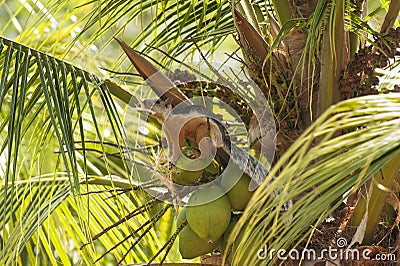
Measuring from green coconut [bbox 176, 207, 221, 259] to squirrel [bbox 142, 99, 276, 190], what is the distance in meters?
0.13

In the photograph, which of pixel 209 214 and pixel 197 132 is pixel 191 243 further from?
pixel 197 132

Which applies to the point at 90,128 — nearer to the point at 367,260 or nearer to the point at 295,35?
the point at 295,35

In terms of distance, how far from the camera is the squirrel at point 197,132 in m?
1.38

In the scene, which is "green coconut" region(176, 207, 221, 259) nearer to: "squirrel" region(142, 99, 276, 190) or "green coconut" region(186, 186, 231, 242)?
"green coconut" region(186, 186, 231, 242)

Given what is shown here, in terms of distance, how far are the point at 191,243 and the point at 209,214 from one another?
0.29ft

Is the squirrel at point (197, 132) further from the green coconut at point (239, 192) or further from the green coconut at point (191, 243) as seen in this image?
the green coconut at point (191, 243)

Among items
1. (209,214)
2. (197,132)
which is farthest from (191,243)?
(197,132)

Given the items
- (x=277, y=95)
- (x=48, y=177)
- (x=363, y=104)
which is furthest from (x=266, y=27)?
(x=363, y=104)

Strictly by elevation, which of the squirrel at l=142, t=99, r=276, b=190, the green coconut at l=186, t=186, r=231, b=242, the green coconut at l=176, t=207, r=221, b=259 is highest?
the squirrel at l=142, t=99, r=276, b=190

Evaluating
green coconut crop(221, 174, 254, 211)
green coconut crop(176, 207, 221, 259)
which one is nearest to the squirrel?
green coconut crop(221, 174, 254, 211)

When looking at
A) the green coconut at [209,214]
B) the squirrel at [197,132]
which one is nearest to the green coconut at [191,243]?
the green coconut at [209,214]

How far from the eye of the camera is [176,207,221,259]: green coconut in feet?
4.48

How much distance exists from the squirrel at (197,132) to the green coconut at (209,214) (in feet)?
0.26

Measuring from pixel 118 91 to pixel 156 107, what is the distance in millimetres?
154
